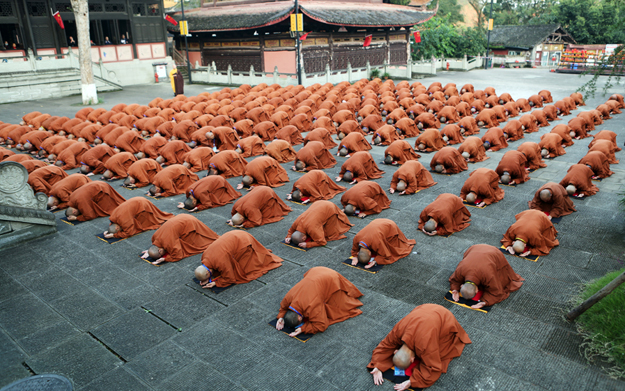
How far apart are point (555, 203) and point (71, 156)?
15.9 meters

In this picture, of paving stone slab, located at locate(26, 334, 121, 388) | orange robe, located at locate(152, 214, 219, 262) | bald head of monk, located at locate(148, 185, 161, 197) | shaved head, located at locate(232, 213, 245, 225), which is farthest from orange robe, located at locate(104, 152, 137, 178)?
paving stone slab, located at locate(26, 334, 121, 388)

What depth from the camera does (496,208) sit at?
11.7m

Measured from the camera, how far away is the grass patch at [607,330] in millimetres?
6148

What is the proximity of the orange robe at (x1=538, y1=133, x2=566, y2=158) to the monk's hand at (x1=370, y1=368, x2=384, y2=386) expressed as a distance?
41.3ft

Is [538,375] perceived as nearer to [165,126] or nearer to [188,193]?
[188,193]

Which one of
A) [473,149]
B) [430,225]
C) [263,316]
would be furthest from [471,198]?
[263,316]

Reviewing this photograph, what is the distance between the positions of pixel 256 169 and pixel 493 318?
27.6 feet

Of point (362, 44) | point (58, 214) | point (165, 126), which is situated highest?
point (362, 44)

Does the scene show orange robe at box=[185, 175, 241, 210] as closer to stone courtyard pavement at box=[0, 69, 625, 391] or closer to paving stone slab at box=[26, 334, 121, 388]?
stone courtyard pavement at box=[0, 69, 625, 391]

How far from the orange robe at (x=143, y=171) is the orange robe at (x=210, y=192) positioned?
275 centimetres

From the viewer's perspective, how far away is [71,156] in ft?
53.8

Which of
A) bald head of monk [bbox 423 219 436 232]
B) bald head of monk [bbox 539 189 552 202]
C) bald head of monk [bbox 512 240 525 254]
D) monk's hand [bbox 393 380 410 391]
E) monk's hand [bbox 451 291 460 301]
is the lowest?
monk's hand [bbox 393 380 410 391]

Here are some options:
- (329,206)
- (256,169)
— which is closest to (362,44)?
(256,169)

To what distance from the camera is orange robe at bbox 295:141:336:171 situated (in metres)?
15.2
